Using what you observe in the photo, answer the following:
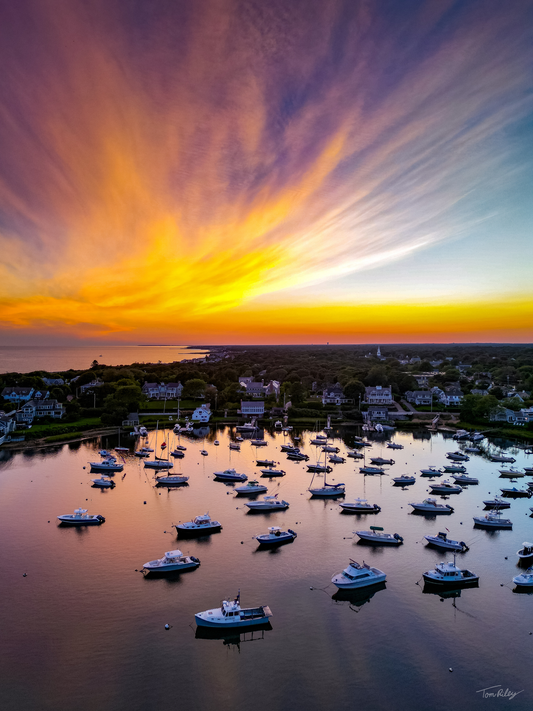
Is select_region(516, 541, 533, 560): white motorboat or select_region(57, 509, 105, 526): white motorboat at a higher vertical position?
select_region(57, 509, 105, 526): white motorboat

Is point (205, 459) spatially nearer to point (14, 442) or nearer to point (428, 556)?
point (14, 442)

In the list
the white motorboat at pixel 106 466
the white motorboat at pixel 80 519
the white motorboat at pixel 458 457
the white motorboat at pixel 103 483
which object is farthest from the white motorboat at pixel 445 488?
the white motorboat at pixel 106 466

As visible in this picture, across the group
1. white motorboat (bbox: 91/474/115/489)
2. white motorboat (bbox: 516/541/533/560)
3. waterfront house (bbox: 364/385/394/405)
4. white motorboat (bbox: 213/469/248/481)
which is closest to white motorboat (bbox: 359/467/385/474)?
white motorboat (bbox: 213/469/248/481)

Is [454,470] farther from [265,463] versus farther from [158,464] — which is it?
[158,464]

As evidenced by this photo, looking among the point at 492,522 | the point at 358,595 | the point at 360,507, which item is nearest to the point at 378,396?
the point at 360,507

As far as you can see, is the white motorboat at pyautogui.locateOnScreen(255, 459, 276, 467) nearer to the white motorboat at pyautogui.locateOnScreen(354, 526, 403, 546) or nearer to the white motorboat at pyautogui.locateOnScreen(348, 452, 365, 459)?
the white motorboat at pyautogui.locateOnScreen(348, 452, 365, 459)

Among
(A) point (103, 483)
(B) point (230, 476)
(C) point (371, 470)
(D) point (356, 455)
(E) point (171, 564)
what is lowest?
(D) point (356, 455)
